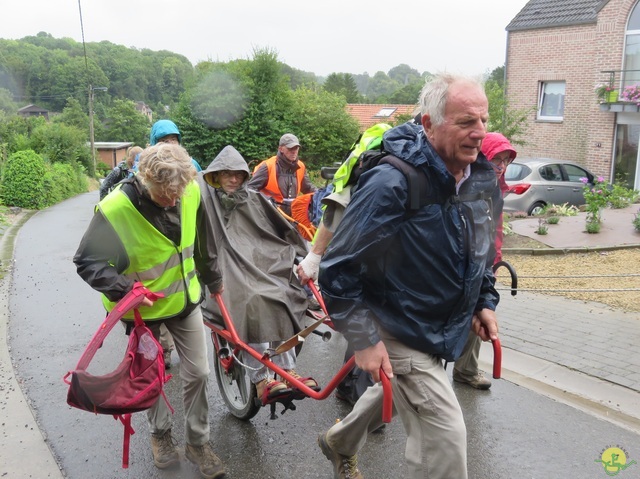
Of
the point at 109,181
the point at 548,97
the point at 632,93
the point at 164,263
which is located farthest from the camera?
the point at 548,97

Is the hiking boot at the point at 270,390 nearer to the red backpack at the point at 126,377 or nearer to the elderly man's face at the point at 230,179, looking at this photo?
the red backpack at the point at 126,377

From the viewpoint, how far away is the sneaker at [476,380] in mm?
4965

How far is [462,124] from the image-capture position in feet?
8.55

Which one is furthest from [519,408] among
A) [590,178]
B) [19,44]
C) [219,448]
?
[19,44]

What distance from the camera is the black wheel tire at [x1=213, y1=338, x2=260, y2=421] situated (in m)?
4.32

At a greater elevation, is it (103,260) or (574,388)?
(103,260)

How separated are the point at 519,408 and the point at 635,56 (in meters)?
18.6

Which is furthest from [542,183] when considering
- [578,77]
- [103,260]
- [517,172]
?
[103,260]

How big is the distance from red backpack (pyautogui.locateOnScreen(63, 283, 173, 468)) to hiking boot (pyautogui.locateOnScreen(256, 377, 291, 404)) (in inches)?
32.8

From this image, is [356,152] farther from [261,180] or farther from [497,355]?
[261,180]

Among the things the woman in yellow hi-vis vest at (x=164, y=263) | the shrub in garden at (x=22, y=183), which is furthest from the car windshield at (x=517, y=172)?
the shrub in garden at (x=22, y=183)

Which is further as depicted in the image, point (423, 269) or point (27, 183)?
point (27, 183)

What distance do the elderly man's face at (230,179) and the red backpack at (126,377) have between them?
57.3 inches

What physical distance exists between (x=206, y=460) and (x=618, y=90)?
1983cm
